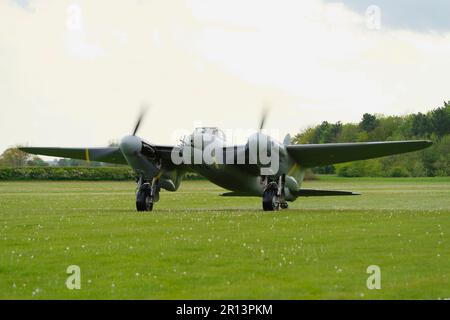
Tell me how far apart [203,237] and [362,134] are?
228 ft

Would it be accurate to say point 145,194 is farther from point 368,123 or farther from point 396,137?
point 368,123

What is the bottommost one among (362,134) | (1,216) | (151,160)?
(1,216)

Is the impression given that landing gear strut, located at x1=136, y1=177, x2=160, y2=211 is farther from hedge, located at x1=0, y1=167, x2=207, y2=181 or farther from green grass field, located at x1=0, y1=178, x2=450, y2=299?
hedge, located at x1=0, y1=167, x2=207, y2=181

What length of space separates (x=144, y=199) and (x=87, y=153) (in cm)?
536

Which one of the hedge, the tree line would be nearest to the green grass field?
the tree line

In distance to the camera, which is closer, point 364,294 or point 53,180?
point 364,294

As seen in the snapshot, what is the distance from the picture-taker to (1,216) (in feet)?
88.4

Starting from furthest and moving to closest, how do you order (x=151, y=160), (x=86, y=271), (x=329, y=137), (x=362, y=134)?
(x=329, y=137)
(x=362, y=134)
(x=151, y=160)
(x=86, y=271)

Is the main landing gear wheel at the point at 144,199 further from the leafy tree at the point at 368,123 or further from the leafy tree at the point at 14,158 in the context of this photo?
the leafy tree at the point at 14,158

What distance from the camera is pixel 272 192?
1191 inches

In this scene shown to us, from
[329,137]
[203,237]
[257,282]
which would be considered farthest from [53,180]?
[257,282]
